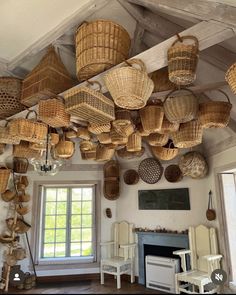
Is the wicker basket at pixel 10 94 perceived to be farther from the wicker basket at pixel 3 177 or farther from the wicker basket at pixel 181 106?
the wicker basket at pixel 3 177

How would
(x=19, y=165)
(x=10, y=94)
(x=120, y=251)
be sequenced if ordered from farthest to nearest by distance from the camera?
(x=120, y=251)
(x=19, y=165)
(x=10, y=94)

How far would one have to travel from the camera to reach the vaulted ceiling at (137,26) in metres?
1.75

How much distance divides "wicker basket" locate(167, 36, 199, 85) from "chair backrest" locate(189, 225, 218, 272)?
3.32 meters

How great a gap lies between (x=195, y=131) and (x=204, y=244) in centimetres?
245

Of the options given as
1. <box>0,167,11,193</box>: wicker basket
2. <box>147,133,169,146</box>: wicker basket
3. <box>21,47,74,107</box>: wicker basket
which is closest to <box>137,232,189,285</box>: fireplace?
<box>147,133,169,146</box>: wicker basket

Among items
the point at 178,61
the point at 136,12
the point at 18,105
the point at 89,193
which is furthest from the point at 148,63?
the point at 89,193

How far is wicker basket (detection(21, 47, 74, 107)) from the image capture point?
8.85ft

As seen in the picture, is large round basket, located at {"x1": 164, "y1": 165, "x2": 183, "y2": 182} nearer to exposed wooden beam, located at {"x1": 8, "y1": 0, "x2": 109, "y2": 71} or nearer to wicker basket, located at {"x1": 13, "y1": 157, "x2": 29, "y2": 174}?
wicker basket, located at {"x1": 13, "y1": 157, "x2": 29, "y2": 174}

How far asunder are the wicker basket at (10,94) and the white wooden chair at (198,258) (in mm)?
3371

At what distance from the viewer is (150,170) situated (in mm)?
5508

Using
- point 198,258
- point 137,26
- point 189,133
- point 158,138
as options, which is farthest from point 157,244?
point 137,26

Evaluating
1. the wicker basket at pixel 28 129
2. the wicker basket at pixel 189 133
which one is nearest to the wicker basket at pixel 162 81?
the wicker basket at pixel 189 133

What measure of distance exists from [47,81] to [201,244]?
365cm

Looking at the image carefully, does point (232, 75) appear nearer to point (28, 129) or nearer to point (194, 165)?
point (28, 129)
